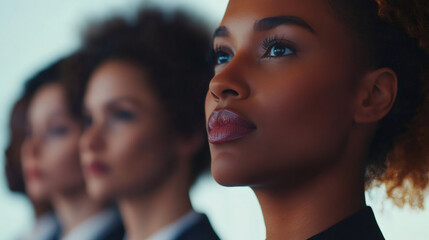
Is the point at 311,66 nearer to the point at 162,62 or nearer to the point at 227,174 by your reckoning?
the point at 227,174

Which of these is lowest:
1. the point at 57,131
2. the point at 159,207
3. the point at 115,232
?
the point at 115,232

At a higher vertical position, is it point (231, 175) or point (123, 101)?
point (123, 101)

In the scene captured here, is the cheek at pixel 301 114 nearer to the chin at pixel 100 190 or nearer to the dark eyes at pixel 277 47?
the dark eyes at pixel 277 47

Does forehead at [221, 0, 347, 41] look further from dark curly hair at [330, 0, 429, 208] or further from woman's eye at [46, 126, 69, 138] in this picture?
woman's eye at [46, 126, 69, 138]

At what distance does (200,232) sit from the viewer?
133 centimetres

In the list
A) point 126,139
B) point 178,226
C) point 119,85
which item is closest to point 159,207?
point 178,226

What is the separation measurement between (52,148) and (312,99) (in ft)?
3.57

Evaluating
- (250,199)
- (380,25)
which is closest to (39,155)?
(250,199)

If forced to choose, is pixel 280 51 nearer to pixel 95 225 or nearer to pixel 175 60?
pixel 175 60

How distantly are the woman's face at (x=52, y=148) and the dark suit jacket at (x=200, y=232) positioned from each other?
548 mm

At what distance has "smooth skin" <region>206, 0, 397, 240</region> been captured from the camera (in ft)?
2.98

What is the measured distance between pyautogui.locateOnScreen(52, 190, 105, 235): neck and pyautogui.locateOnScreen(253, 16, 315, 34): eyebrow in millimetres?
971

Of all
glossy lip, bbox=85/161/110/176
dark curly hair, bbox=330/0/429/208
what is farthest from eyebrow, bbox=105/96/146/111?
dark curly hair, bbox=330/0/429/208

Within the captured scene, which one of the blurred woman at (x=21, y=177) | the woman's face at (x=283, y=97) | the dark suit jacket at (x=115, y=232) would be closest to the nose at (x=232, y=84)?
the woman's face at (x=283, y=97)
